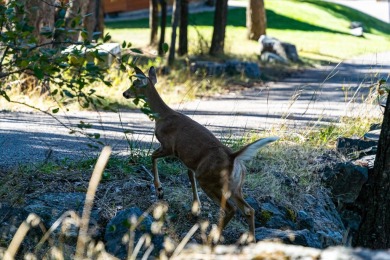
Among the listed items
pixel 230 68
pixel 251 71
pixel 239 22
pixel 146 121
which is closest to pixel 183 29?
pixel 230 68

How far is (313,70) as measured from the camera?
23.4 m

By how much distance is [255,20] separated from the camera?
99.3 ft

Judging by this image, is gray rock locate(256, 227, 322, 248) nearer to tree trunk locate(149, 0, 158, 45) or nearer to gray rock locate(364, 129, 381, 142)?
gray rock locate(364, 129, 381, 142)

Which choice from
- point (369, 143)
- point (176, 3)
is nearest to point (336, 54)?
point (176, 3)

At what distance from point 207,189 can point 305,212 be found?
69.4 inches

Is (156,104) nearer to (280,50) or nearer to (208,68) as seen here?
(208,68)

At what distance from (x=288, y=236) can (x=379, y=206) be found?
1576mm

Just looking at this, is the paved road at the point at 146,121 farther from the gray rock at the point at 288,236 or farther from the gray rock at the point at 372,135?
the gray rock at the point at 288,236

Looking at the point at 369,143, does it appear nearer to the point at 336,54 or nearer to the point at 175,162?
the point at 175,162

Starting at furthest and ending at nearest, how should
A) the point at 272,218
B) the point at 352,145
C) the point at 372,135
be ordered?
the point at 372,135 → the point at 352,145 → the point at 272,218

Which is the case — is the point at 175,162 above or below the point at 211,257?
below

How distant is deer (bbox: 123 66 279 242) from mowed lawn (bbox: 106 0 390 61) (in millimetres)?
16504

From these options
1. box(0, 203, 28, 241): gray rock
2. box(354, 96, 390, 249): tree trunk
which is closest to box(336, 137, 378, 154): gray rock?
box(354, 96, 390, 249): tree trunk

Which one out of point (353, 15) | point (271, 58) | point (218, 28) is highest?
point (353, 15)
